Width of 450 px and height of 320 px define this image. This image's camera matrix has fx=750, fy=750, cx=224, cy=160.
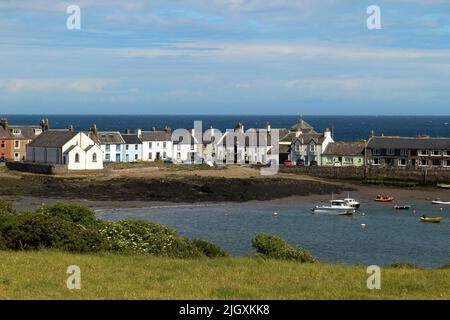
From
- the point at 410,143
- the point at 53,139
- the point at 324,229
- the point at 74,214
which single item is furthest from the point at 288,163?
the point at 74,214

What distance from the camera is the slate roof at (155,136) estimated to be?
113562 mm

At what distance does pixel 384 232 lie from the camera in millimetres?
59344

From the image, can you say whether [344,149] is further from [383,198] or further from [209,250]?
[209,250]

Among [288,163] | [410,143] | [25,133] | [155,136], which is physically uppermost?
[25,133]

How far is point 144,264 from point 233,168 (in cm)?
8055

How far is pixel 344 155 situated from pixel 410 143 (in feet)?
31.7

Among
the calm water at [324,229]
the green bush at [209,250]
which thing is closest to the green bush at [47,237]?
the green bush at [209,250]

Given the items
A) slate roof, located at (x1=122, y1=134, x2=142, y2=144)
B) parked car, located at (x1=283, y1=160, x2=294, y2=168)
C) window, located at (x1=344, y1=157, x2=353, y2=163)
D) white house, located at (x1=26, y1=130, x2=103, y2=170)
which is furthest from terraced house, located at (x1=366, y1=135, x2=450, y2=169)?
white house, located at (x1=26, y1=130, x2=103, y2=170)

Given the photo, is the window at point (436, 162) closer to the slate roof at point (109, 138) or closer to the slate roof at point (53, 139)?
the slate roof at point (109, 138)

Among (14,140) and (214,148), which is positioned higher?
(14,140)

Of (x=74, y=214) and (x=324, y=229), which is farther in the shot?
(x=324, y=229)

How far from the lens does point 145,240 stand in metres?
31.6

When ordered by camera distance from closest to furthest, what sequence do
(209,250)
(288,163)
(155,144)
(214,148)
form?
(209,250)
(288,163)
(155,144)
(214,148)

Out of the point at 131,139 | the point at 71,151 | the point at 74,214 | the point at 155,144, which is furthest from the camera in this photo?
the point at 155,144
